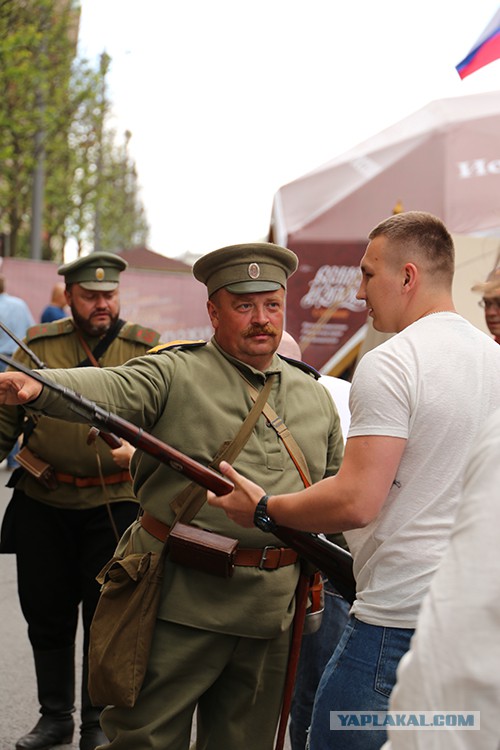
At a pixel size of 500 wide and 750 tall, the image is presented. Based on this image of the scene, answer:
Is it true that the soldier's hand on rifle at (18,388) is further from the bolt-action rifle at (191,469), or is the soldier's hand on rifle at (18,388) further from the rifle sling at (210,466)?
the rifle sling at (210,466)

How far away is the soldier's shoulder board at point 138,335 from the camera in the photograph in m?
4.51

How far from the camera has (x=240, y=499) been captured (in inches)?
107

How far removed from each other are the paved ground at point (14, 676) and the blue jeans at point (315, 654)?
0.92 metres

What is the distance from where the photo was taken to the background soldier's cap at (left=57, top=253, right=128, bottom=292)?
176 inches

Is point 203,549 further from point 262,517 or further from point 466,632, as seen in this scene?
point 466,632

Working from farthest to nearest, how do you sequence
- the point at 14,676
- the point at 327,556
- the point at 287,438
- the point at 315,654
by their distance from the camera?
1. the point at 14,676
2. the point at 315,654
3. the point at 287,438
4. the point at 327,556

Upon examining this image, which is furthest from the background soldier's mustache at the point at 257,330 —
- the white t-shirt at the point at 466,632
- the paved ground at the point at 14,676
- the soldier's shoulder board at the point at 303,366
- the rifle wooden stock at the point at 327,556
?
the paved ground at the point at 14,676

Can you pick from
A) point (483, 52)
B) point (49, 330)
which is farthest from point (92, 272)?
point (483, 52)

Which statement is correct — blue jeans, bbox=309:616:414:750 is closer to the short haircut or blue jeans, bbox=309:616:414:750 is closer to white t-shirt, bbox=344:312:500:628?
white t-shirt, bbox=344:312:500:628

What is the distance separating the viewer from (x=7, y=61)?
16484 millimetres

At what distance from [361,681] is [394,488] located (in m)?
0.48

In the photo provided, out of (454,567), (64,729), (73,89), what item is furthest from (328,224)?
(73,89)

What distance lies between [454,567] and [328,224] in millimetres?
8308

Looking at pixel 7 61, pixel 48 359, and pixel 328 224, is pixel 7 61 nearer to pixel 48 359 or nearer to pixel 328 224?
pixel 328 224
